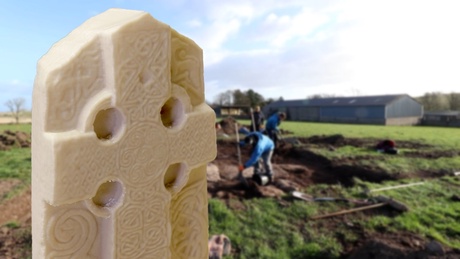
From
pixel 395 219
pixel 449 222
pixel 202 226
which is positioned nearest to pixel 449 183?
pixel 449 222

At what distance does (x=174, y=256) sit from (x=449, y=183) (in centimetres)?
865

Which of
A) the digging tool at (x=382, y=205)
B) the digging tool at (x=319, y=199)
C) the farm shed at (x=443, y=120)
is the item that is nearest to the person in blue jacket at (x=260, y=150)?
the digging tool at (x=319, y=199)

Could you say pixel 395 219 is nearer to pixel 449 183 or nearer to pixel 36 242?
pixel 449 183

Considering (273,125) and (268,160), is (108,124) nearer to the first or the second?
(268,160)

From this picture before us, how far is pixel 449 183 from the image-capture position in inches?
319

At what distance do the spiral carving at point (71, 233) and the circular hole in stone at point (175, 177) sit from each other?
17.6 inches

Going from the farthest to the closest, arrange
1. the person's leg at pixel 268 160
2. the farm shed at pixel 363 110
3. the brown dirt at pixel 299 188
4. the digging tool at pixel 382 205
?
the farm shed at pixel 363 110
the person's leg at pixel 268 160
the digging tool at pixel 382 205
the brown dirt at pixel 299 188

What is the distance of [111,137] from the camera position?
62.6 inches

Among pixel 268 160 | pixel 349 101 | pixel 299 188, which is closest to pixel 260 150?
pixel 268 160

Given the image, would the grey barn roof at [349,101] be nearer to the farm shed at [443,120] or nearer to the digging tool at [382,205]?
the farm shed at [443,120]

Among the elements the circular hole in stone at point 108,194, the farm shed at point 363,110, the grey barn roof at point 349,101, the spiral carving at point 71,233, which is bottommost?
the spiral carving at point 71,233

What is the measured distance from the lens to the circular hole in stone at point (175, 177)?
1.84 metres

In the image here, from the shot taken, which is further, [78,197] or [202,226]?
[202,226]

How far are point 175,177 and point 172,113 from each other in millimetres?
385
